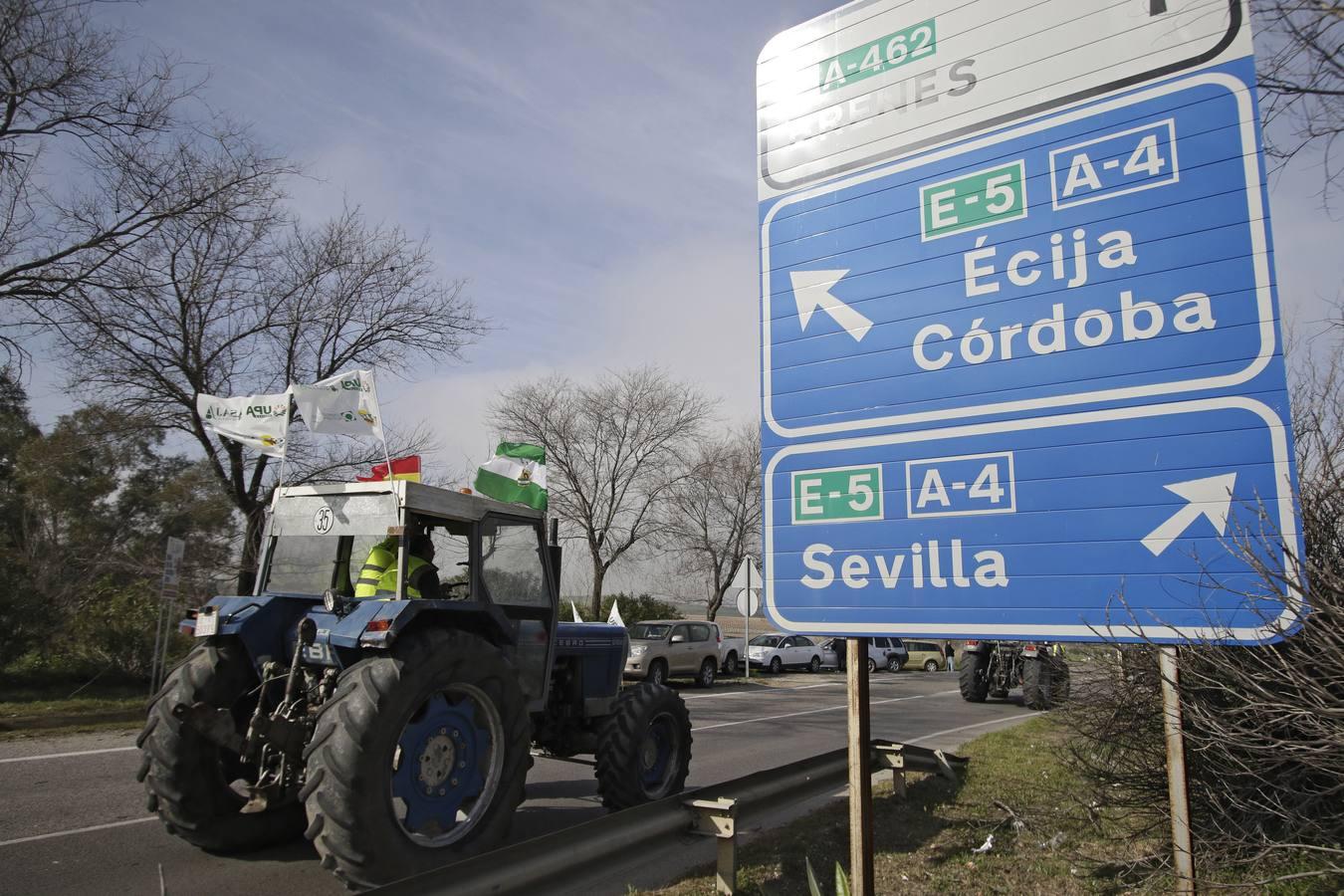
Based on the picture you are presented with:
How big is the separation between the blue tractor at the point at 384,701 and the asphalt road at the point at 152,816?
36 centimetres

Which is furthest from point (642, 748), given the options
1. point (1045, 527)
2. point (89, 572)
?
point (89, 572)

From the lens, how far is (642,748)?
22.1 feet

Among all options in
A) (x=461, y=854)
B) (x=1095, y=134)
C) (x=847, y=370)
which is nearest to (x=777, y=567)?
(x=847, y=370)

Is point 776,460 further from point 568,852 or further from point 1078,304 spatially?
point 568,852

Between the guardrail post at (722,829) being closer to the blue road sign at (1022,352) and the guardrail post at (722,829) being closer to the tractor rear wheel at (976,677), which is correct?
the blue road sign at (1022,352)

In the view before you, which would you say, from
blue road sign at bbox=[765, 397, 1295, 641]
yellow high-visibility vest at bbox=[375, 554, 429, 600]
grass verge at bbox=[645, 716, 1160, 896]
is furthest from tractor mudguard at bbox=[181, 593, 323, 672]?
blue road sign at bbox=[765, 397, 1295, 641]

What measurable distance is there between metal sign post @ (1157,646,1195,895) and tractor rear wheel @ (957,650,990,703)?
17203mm

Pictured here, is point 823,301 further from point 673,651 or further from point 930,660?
point 930,660

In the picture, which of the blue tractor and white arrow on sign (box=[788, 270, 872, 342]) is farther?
the blue tractor

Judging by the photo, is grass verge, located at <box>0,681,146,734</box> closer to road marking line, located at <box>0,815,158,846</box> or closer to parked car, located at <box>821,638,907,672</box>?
road marking line, located at <box>0,815,158,846</box>

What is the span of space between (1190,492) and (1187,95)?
1.42 m

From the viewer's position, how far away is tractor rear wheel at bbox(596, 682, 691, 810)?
6492 millimetres

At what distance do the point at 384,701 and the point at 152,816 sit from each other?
379cm

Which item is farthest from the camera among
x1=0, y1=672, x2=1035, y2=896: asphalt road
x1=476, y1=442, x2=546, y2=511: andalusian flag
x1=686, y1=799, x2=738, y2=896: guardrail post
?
x1=476, y1=442, x2=546, y2=511: andalusian flag
